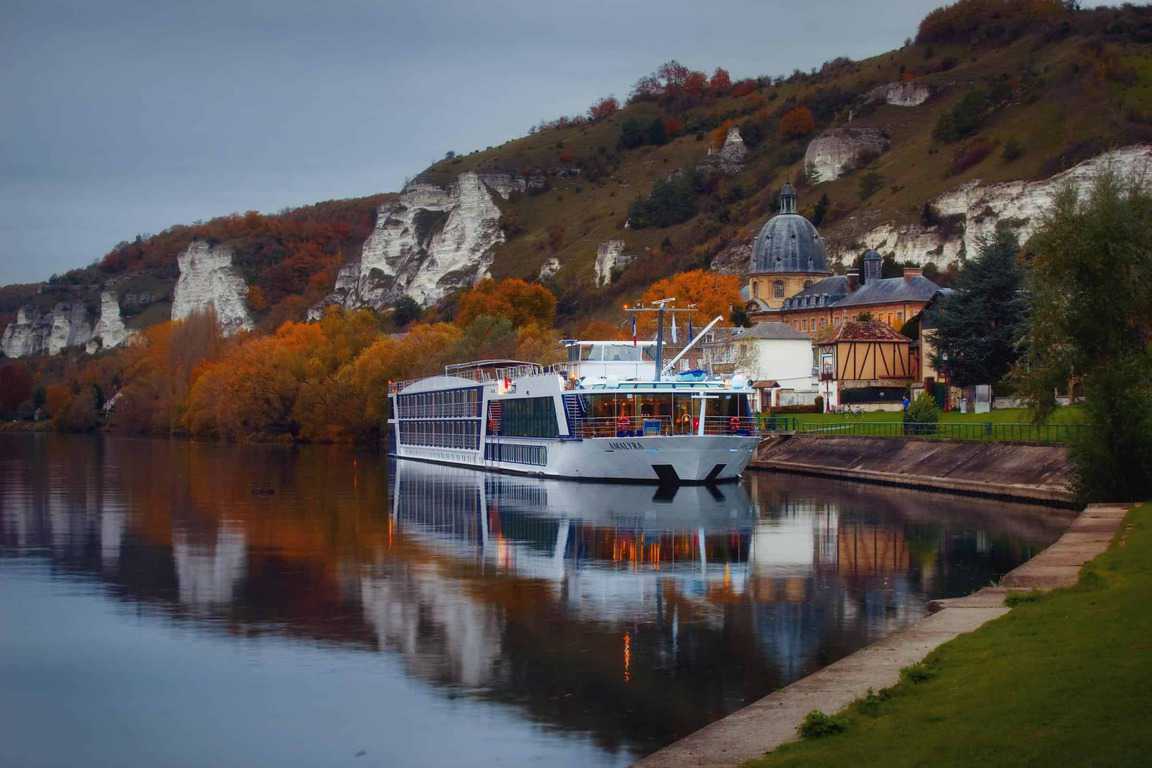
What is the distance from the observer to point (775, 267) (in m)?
147

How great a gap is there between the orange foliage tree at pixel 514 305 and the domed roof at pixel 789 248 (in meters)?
23.4

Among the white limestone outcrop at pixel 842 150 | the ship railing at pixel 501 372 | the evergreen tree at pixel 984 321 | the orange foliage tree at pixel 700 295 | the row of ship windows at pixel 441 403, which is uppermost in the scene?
the white limestone outcrop at pixel 842 150

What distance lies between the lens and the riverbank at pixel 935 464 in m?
47.8

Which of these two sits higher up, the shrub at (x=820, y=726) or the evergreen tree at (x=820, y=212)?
the evergreen tree at (x=820, y=212)

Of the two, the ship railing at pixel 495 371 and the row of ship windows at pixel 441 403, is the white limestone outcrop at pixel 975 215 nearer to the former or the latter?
the ship railing at pixel 495 371

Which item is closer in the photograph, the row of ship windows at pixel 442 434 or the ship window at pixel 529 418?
the ship window at pixel 529 418

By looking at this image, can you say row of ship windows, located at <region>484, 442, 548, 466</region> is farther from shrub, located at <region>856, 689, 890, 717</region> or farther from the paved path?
shrub, located at <region>856, 689, 890, 717</region>

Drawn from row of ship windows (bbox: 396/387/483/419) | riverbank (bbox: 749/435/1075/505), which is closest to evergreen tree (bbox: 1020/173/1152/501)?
riverbank (bbox: 749/435/1075/505)

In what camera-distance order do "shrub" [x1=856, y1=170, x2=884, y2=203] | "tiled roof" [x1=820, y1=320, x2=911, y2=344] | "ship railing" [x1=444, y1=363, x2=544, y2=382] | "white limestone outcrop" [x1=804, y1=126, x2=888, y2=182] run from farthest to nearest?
"white limestone outcrop" [x1=804, y1=126, x2=888, y2=182] < "shrub" [x1=856, y1=170, x2=884, y2=203] < "tiled roof" [x1=820, y1=320, x2=911, y2=344] < "ship railing" [x1=444, y1=363, x2=544, y2=382]

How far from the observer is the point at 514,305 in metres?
137

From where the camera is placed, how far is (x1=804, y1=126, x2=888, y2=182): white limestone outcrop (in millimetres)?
180375

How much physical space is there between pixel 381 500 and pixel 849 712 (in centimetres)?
4197

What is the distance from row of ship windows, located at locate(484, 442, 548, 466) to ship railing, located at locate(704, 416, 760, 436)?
32.3ft

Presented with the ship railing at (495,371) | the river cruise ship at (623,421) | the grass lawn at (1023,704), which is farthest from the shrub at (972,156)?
the grass lawn at (1023,704)
